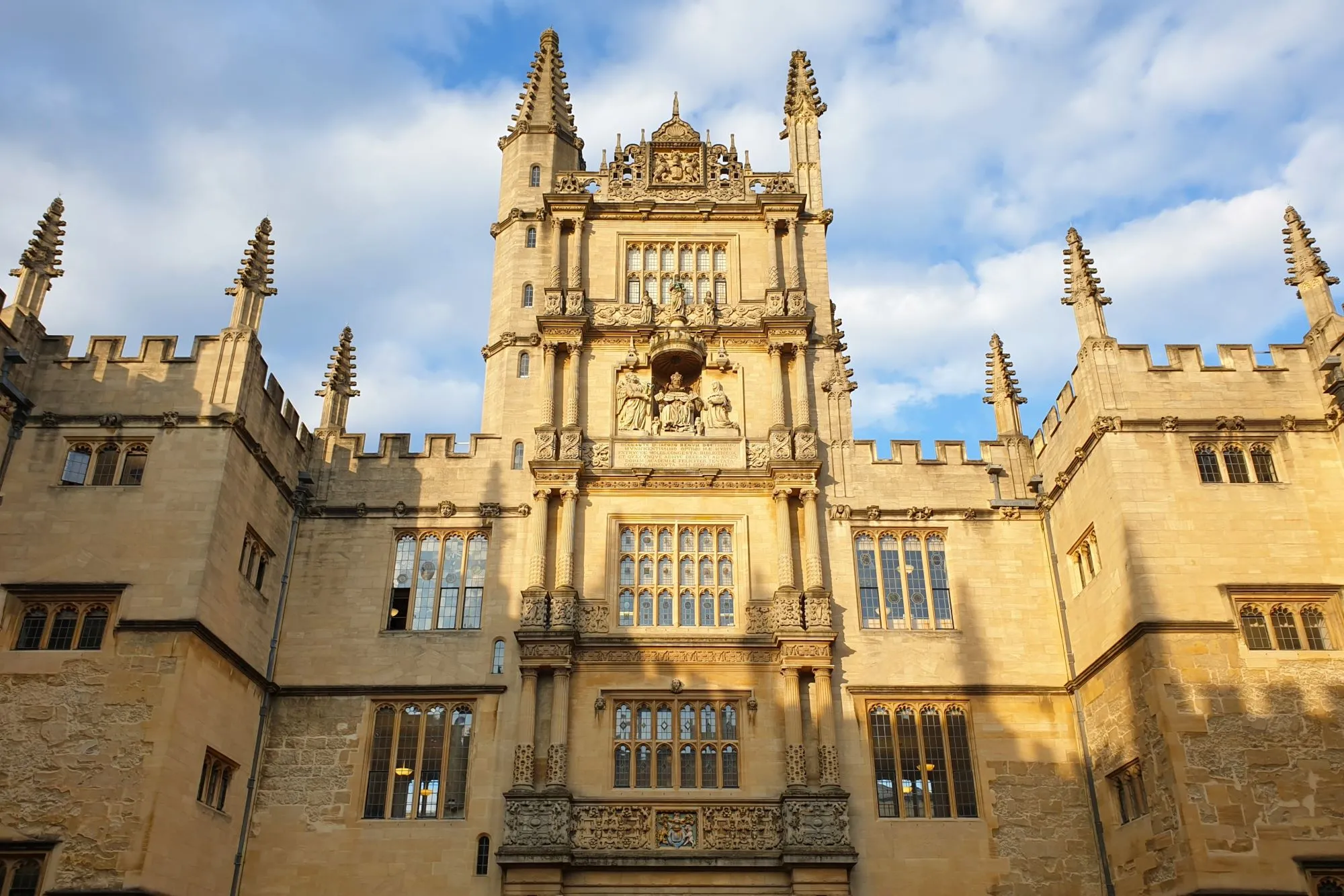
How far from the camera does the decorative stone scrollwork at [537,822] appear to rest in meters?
21.7

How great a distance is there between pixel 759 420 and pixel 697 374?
2.17 metres

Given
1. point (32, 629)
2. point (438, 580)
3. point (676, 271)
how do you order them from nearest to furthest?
point (32, 629)
point (438, 580)
point (676, 271)

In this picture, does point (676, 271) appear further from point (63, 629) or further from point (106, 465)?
point (63, 629)

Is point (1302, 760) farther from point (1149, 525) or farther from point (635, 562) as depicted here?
point (635, 562)

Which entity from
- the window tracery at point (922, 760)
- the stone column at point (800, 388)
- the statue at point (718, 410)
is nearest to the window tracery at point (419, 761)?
the window tracery at point (922, 760)

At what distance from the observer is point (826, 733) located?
75.4 feet

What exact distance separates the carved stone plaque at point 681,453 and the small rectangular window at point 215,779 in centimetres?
1044

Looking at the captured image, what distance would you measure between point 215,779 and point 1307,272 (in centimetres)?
2450

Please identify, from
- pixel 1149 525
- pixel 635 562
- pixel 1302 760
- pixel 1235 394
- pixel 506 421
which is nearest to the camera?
pixel 1302 760

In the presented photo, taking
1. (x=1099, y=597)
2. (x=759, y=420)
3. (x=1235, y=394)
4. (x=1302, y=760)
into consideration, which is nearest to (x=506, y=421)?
(x=759, y=420)

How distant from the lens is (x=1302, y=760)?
19.0 meters

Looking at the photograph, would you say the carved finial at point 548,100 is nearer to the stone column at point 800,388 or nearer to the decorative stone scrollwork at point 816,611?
the stone column at point 800,388

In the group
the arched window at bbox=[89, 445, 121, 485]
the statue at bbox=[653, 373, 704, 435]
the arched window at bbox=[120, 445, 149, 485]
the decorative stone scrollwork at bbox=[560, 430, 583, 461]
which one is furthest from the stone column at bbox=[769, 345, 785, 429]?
the arched window at bbox=[89, 445, 121, 485]

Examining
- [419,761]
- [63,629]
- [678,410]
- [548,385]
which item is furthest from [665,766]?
[63,629]
